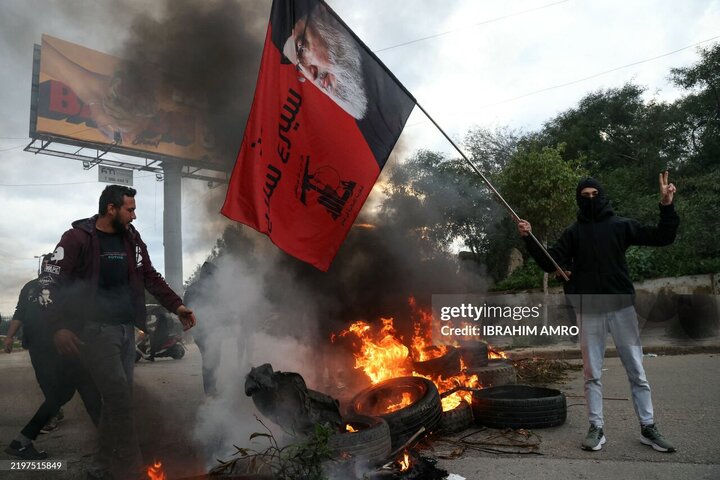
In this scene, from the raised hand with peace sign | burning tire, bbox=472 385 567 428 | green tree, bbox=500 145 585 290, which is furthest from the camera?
green tree, bbox=500 145 585 290

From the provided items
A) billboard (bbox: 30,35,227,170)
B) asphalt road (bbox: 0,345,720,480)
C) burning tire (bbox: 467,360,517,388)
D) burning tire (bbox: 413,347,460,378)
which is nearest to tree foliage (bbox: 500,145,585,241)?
asphalt road (bbox: 0,345,720,480)

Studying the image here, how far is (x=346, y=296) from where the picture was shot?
768 cm

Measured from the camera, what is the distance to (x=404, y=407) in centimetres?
416

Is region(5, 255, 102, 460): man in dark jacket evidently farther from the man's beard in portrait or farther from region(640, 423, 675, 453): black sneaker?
region(640, 423, 675, 453): black sneaker

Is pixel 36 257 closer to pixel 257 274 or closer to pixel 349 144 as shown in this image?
pixel 257 274

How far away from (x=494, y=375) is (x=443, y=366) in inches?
24.2

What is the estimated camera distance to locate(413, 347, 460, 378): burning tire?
5703mm

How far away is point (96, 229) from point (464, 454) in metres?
3.24

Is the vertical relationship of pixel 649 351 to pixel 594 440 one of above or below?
below

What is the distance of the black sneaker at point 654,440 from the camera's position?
3430mm

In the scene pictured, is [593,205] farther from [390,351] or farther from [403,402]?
[390,351]

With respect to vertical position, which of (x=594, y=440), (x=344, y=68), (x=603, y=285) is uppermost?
(x=344, y=68)

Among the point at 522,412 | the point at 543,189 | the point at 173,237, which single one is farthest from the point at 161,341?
the point at 543,189

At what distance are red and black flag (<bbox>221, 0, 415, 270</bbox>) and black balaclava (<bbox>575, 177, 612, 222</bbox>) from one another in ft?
5.70
